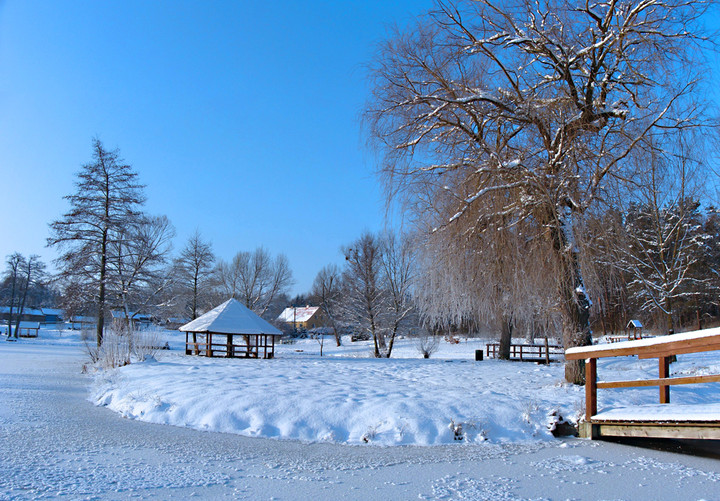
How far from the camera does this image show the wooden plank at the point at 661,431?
5.18 metres

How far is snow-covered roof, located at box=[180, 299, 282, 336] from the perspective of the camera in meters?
21.2

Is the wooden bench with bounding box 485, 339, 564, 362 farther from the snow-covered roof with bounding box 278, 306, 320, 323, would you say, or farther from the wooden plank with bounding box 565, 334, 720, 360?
the snow-covered roof with bounding box 278, 306, 320, 323

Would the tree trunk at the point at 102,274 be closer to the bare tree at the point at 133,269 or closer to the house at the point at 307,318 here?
the bare tree at the point at 133,269

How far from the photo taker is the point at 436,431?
6.28 meters

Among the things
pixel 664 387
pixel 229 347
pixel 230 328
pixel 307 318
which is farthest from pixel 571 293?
pixel 307 318

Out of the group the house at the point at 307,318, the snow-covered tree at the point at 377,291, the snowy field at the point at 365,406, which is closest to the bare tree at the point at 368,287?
the snow-covered tree at the point at 377,291

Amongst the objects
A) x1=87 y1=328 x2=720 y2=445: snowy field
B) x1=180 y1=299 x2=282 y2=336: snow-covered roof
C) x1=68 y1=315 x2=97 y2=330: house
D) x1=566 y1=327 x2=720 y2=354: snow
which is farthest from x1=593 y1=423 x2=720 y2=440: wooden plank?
x1=68 y1=315 x2=97 y2=330: house

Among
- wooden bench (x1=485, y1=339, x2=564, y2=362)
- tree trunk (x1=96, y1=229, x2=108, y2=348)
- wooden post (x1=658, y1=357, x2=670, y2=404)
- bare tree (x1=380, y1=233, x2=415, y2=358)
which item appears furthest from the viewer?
bare tree (x1=380, y1=233, x2=415, y2=358)

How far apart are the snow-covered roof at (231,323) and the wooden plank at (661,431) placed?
1637 cm

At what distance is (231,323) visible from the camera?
71.4ft

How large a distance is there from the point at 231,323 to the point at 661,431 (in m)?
18.5

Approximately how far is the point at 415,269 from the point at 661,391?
4.78m

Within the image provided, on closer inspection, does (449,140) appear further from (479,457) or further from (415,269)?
(479,457)

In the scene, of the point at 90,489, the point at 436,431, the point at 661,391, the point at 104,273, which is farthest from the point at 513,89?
the point at 104,273
